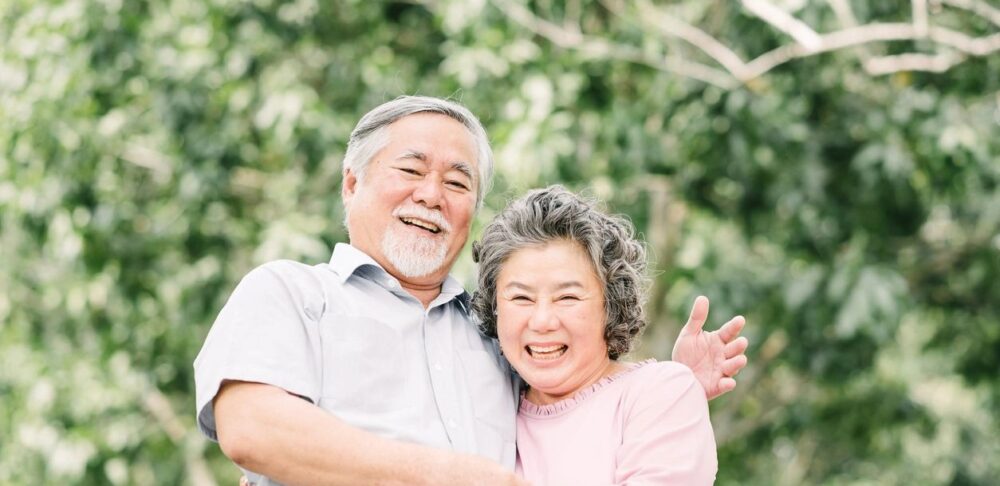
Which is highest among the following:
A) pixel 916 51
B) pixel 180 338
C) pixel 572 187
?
pixel 916 51

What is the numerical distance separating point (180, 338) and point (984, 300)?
165 inches

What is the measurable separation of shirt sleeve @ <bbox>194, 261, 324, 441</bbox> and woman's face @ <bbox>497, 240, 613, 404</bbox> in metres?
0.40

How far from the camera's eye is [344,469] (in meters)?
2.19

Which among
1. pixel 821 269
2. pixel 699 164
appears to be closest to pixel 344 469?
pixel 821 269

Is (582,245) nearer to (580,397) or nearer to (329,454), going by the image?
(580,397)

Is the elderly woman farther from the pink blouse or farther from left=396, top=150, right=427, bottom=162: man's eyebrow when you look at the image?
left=396, top=150, right=427, bottom=162: man's eyebrow

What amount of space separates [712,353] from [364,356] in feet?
2.56

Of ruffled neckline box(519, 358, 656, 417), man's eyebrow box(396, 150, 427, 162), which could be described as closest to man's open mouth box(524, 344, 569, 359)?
ruffled neckline box(519, 358, 656, 417)

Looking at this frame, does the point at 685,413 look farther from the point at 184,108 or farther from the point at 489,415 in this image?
the point at 184,108

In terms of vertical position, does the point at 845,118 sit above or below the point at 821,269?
above

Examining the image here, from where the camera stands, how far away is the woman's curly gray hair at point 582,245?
258 cm

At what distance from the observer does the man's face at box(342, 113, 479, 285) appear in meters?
2.74

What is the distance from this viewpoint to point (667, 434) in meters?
2.38

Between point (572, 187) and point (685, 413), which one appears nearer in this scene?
point (685, 413)
